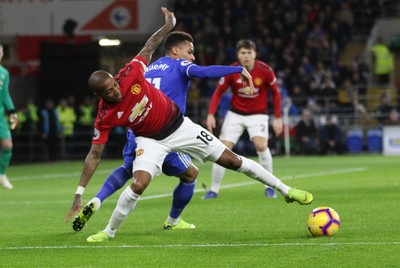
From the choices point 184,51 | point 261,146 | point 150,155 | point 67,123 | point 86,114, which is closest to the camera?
point 150,155

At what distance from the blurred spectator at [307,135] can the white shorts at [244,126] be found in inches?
644

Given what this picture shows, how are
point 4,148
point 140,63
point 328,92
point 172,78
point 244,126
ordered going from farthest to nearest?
point 328,92, point 4,148, point 244,126, point 172,78, point 140,63

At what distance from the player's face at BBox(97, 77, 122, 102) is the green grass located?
1448 millimetres

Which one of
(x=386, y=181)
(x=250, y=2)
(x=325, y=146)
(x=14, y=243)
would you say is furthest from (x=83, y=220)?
(x=250, y=2)

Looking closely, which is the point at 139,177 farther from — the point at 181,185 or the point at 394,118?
the point at 394,118

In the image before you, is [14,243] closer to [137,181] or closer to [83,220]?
[83,220]

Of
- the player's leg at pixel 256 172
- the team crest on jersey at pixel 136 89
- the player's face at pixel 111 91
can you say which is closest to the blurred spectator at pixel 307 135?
the player's leg at pixel 256 172

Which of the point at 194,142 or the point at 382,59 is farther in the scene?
the point at 382,59

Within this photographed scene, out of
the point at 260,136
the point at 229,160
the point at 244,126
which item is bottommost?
the point at 260,136

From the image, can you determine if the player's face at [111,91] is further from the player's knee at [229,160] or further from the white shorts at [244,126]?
the white shorts at [244,126]

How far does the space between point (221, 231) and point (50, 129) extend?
2192 cm

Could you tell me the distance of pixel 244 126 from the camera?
1625 cm

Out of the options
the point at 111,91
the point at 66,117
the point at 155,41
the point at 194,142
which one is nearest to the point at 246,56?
the point at 155,41

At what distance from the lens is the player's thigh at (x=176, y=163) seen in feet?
36.5
